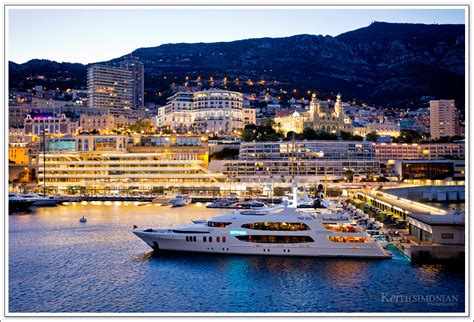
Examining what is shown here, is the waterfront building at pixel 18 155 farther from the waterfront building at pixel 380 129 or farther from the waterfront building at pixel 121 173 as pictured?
the waterfront building at pixel 380 129

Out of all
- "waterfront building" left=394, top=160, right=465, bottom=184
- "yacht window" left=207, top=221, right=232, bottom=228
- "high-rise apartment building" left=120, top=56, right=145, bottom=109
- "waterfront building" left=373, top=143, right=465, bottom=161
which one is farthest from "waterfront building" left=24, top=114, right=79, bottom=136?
"yacht window" left=207, top=221, right=232, bottom=228

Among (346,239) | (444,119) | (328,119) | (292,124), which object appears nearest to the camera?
(346,239)

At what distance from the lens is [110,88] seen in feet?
341

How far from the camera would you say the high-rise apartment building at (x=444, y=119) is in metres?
78.2

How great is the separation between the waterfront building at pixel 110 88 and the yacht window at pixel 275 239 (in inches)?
3211

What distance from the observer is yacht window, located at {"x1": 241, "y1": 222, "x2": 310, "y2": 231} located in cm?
1845

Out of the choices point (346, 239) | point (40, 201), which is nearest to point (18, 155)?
point (40, 201)

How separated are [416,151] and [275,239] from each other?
45.0 metres

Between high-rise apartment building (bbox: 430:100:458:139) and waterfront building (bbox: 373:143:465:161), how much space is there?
19500 mm

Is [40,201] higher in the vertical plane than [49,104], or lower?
lower

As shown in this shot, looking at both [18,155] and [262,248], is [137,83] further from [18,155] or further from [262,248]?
[262,248]

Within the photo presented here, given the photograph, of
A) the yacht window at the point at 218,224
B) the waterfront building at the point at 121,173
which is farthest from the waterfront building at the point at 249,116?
the yacht window at the point at 218,224

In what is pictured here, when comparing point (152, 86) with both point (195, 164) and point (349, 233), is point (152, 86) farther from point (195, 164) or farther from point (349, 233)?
point (349, 233)

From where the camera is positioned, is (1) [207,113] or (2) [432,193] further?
(1) [207,113]
